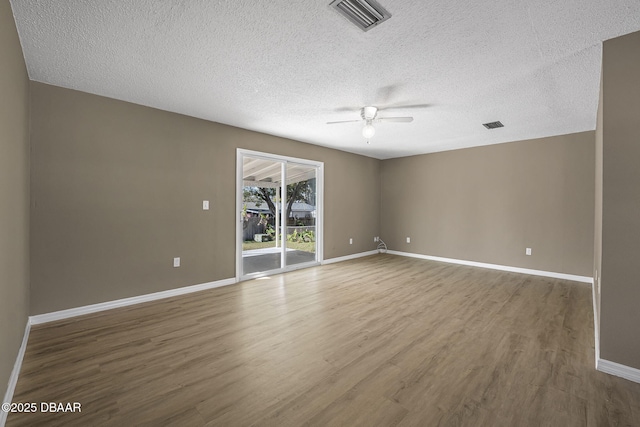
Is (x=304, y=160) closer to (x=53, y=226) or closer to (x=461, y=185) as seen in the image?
(x=461, y=185)

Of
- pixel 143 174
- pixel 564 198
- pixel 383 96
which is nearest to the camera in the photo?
pixel 383 96

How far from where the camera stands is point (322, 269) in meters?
5.30

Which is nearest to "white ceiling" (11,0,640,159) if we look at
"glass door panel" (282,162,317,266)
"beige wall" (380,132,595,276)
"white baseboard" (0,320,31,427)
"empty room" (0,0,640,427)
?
"empty room" (0,0,640,427)

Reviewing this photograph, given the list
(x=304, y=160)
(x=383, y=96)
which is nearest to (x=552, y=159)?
(x=383, y=96)

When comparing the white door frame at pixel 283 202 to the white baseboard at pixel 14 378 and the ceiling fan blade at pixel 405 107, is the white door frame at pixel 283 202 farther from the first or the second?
the white baseboard at pixel 14 378

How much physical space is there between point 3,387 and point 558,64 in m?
4.65

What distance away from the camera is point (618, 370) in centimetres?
196

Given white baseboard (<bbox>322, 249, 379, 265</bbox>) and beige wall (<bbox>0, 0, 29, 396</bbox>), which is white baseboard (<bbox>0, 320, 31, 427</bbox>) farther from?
white baseboard (<bbox>322, 249, 379, 265</bbox>)

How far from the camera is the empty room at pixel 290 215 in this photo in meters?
1.74

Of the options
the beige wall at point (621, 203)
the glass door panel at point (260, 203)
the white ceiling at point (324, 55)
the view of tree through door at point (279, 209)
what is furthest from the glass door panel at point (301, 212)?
the beige wall at point (621, 203)

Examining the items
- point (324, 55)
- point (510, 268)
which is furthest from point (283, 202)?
point (510, 268)

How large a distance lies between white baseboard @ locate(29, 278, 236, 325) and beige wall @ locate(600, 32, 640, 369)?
425cm

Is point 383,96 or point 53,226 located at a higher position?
point 383,96

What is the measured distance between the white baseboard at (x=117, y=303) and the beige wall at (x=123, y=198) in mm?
56
